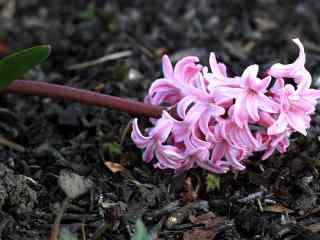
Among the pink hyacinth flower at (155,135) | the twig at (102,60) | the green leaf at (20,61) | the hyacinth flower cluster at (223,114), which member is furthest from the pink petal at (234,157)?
the twig at (102,60)

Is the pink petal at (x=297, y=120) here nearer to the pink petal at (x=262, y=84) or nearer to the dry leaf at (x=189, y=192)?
the pink petal at (x=262, y=84)

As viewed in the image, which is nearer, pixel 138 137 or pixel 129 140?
pixel 138 137

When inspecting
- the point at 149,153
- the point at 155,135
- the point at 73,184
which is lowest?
the point at 73,184

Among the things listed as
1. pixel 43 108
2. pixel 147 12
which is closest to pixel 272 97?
pixel 43 108

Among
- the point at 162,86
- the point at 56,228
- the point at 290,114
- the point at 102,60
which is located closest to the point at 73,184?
the point at 56,228

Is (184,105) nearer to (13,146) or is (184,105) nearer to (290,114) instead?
(290,114)

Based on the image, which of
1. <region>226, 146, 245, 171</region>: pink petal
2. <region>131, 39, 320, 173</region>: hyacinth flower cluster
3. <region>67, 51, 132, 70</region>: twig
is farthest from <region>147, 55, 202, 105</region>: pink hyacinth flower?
<region>67, 51, 132, 70</region>: twig

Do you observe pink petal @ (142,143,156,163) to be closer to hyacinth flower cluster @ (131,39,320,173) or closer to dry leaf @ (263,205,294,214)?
hyacinth flower cluster @ (131,39,320,173)
